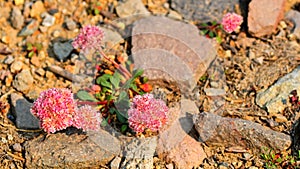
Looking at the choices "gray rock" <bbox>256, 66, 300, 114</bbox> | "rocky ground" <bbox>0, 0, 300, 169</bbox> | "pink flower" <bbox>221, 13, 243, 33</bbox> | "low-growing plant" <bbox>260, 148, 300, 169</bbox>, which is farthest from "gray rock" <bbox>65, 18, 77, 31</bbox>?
"low-growing plant" <bbox>260, 148, 300, 169</bbox>

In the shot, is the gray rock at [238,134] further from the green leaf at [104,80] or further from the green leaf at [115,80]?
the green leaf at [104,80]

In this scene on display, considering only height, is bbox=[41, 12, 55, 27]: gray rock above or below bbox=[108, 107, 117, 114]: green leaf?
above

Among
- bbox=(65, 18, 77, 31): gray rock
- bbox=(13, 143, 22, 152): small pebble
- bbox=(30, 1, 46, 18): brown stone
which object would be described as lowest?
bbox=(13, 143, 22, 152): small pebble

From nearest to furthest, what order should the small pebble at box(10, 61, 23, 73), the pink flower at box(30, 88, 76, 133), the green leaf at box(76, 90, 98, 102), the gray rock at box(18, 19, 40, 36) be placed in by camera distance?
1. the pink flower at box(30, 88, 76, 133)
2. the green leaf at box(76, 90, 98, 102)
3. the small pebble at box(10, 61, 23, 73)
4. the gray rock at box(18, 19, 40, 36)

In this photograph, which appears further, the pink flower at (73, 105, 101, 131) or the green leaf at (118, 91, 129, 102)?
the green leaf at (118, 91, 129, 102)

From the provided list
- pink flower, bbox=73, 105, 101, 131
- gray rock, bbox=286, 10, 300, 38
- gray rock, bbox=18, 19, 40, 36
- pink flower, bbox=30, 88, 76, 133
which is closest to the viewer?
pink flower, bbox=30, 88, 76, 133

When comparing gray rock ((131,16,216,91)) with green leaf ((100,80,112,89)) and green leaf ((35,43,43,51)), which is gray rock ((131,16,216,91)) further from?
green leaf ((35,43,43,51))

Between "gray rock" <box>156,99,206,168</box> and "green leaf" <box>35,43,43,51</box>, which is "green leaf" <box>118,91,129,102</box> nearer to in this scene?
"gray rock" <box>156,99,206,168</box>

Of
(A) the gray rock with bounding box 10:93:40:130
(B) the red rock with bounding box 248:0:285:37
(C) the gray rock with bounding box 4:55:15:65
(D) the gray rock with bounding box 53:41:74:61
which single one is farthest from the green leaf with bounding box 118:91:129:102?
(B) the red rock with bounding box 248:0:285:37

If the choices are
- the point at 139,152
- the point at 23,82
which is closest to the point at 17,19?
the point at 23,82
